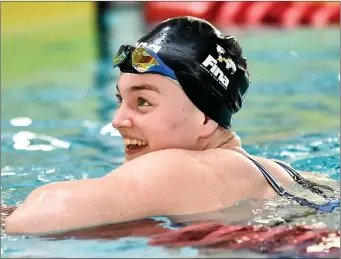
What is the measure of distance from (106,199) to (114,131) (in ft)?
10.2

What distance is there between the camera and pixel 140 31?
11047mm

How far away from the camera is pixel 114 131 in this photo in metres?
5.73

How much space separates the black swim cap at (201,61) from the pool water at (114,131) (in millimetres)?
465

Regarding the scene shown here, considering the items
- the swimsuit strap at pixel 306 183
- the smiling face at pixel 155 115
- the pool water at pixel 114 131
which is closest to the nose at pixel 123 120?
the smiling face at pixel 155 115

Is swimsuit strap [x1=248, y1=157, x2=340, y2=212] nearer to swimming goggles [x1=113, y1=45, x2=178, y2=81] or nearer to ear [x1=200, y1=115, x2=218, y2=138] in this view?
ear [x1=200, y1=115, x2=218, y2=138]

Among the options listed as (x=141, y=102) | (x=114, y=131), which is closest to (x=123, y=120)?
(x=141, y=102)

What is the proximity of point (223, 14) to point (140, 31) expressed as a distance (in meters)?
1.26

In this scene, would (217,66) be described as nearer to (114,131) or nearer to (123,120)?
(123,120)

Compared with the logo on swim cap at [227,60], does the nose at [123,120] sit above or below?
below

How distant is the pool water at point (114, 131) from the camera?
2.66m

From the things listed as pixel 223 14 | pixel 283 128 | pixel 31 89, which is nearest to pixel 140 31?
pixel 223 14

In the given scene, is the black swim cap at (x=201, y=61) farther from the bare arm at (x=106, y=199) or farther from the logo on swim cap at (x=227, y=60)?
the bare arm at (x=106, y=199)

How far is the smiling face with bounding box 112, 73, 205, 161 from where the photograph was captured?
296 cm

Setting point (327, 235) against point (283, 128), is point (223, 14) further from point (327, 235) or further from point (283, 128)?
point (327, 235)
